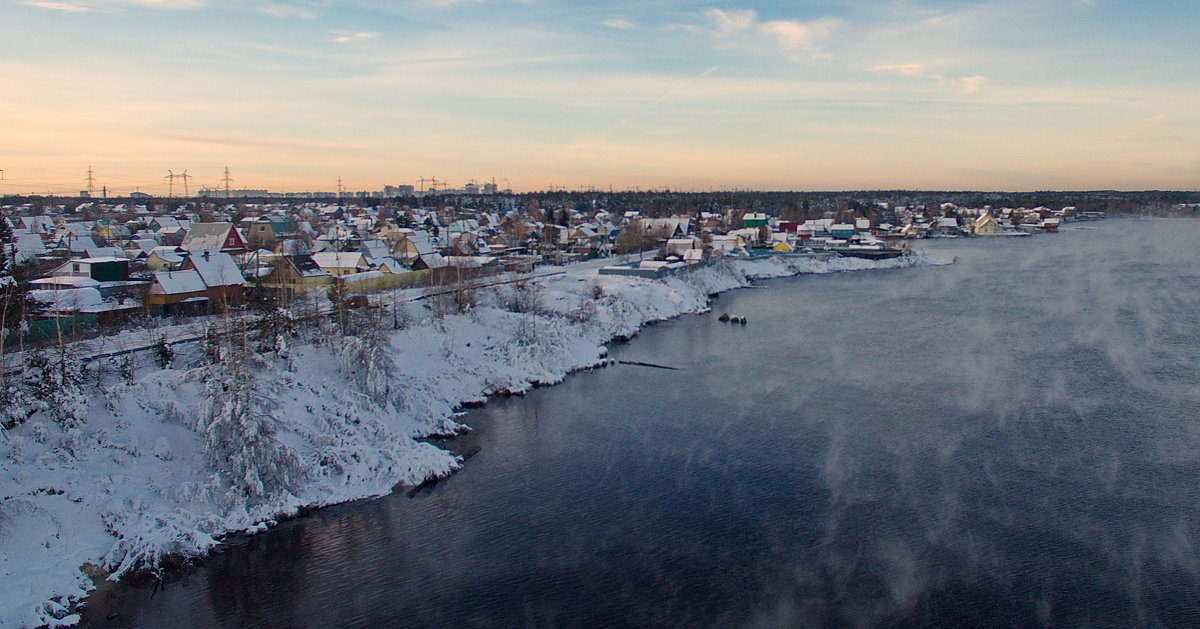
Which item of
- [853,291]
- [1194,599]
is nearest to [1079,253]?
[853,291]

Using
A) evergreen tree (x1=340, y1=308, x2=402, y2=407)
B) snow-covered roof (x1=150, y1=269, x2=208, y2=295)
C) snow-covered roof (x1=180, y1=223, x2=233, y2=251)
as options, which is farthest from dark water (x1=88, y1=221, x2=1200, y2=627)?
snow-covered roof (x1=180, y1=223, x2=233, y2=251)

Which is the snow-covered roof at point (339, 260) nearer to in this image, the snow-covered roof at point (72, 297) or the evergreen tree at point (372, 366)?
the snow-covered roof at point (72, 297)

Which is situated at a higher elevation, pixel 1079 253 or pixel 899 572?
pixel 1079 253

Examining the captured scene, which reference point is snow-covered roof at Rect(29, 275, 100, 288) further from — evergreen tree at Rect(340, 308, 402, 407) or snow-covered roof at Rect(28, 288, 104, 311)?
evergreen tree at Rect(340, 308, 402, 407)

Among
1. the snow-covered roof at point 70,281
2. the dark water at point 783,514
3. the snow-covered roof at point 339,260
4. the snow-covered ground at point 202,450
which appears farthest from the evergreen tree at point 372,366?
the snow-covered roof at point 339,260

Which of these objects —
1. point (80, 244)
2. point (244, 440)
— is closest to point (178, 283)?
point (244, 440)

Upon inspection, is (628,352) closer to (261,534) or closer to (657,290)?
(657,290)
